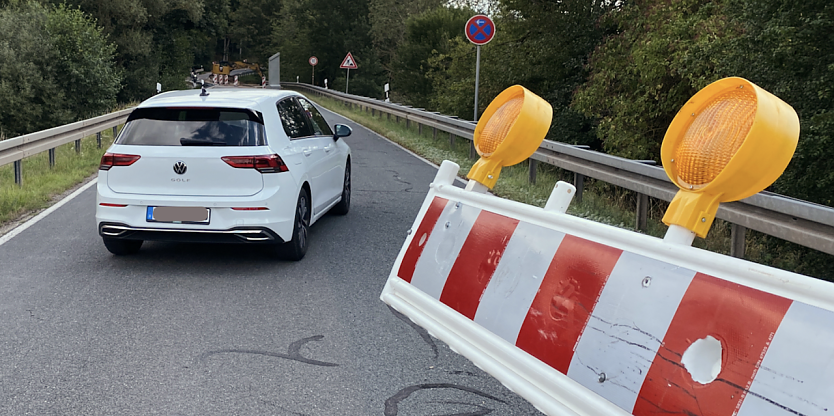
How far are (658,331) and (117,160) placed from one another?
18.4ft

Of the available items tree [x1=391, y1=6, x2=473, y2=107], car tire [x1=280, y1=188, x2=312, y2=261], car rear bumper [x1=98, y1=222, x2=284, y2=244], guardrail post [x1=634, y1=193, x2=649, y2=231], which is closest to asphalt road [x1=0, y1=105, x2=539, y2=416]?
car tire [x1=280, y1=188, x2=312, y2=261]

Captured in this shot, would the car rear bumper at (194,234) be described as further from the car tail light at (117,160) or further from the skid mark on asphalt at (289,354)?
the skid mark on asphalt at (289,354)

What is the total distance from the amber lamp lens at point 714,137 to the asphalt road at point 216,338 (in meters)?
1.92

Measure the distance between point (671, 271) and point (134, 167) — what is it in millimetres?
5477

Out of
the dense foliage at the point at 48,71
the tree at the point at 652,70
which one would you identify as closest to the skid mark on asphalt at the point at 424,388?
the tree at the point at 652,70

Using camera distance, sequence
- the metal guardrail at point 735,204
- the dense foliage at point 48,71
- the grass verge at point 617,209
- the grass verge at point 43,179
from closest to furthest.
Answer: the metal guardrail at point 735,204, the grass verge at point 617,209, the grass verge at point 43,179, the dense foliage at point 48,71

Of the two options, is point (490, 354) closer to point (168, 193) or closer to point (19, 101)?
point (168, 193)

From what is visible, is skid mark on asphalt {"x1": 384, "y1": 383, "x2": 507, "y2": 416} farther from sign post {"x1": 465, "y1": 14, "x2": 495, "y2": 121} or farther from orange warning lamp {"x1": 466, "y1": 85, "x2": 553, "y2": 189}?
sign post {"x1": 465, "y1": 14, "x2": 495, "y2": 121}

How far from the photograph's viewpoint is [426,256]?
3383mm

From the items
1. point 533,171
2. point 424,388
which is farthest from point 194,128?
point 533,171

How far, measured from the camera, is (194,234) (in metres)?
6.54

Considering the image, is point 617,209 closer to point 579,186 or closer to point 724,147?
point 579,186

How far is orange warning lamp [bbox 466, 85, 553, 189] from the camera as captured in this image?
3.03 meters

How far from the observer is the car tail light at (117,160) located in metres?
6.59
